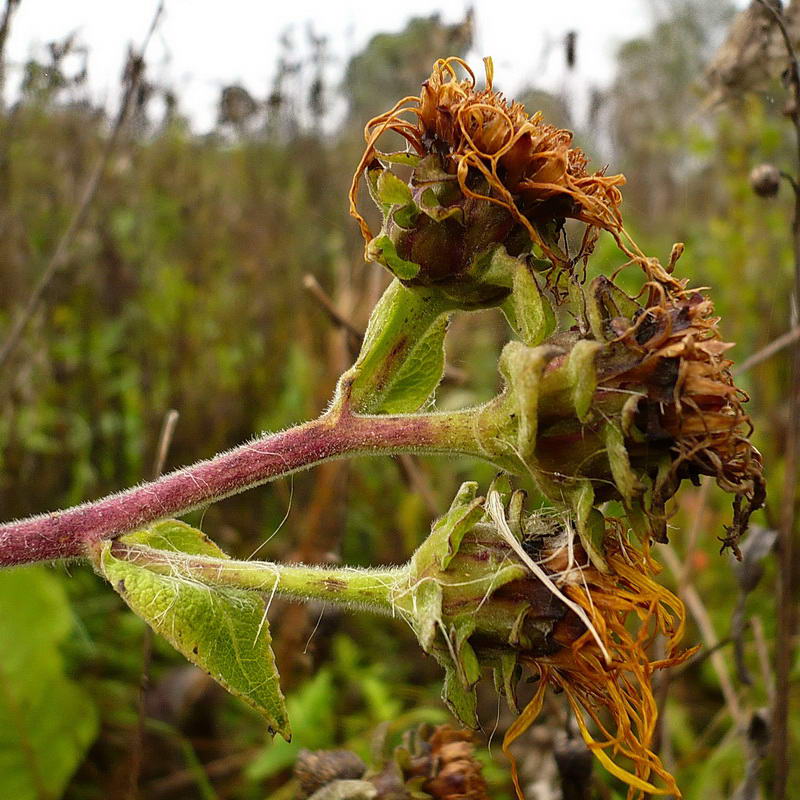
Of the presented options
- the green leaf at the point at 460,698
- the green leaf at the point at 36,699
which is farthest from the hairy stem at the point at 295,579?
the green leaf at the point at 36,699

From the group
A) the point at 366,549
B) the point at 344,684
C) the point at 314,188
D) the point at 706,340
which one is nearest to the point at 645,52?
the point at 314,188

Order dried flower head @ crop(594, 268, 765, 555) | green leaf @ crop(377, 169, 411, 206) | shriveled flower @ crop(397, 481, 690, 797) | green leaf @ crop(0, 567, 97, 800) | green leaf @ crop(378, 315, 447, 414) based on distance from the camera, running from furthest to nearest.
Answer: green leaf @ crop(0, 567, 97, 800) → green leaf @ crop(378, 315, 447, 414) → green leaf @ crop(377, 169, 411, 206) → shriveled flower @ crop(397, 481, 690, 797) → dried flower head @ crop(594, 268, 765, 555)

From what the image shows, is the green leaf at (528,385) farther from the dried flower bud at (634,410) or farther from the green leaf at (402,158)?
the green leaf at (402,158)

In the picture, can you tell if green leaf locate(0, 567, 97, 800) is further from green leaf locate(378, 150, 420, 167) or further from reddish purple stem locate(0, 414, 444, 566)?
green leaf locate(378, 150, 420, 167)

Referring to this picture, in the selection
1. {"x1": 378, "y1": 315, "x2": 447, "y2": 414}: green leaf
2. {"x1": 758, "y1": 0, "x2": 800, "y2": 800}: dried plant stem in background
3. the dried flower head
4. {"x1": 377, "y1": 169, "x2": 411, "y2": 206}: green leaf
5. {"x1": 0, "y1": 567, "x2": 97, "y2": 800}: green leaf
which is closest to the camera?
the dried flower head

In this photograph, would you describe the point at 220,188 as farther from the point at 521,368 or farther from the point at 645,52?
the point at 645,52

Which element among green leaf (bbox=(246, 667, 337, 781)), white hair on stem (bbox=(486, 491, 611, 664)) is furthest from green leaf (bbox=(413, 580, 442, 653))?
green leaf (bbox=(246, 667, 337, 781))

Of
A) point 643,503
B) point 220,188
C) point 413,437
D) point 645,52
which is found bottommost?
point 643,503
